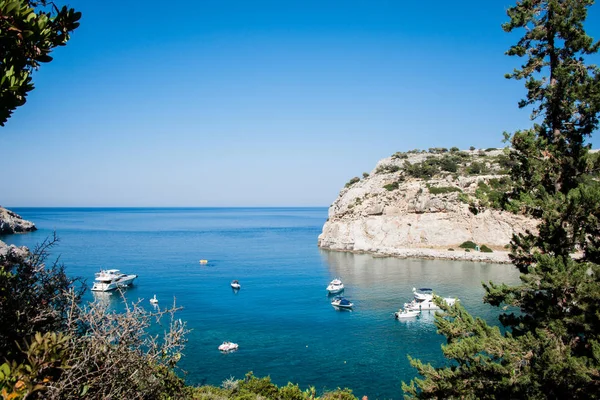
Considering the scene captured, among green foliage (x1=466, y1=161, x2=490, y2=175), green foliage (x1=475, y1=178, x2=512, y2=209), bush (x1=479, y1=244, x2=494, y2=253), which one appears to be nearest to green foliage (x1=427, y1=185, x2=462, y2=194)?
green foliage (x1=466, y1=161, x2=490, y2=175)

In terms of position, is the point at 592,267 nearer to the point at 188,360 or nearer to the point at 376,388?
the point at 376,388

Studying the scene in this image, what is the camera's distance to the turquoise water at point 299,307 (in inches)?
964

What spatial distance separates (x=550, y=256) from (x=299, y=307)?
30.7 meters

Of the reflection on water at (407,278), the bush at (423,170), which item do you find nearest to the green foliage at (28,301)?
the reflection on water at (407,278)

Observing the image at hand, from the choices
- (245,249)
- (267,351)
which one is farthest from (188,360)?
(245,249)

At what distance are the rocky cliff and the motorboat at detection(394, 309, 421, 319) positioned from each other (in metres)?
30.3

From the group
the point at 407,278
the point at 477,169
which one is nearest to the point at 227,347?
the point at 407,278

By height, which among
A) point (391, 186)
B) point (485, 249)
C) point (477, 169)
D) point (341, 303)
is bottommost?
point (341, 303)

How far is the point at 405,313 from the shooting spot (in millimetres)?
34000

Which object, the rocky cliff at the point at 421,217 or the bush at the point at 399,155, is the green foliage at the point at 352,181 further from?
the bush at the point at 399,155

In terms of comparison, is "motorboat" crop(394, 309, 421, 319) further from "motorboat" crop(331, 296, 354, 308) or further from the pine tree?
the pine tree

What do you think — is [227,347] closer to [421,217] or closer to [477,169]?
[421,217]

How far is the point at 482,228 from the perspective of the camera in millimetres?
64938

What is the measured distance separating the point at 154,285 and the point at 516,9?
45821mm
